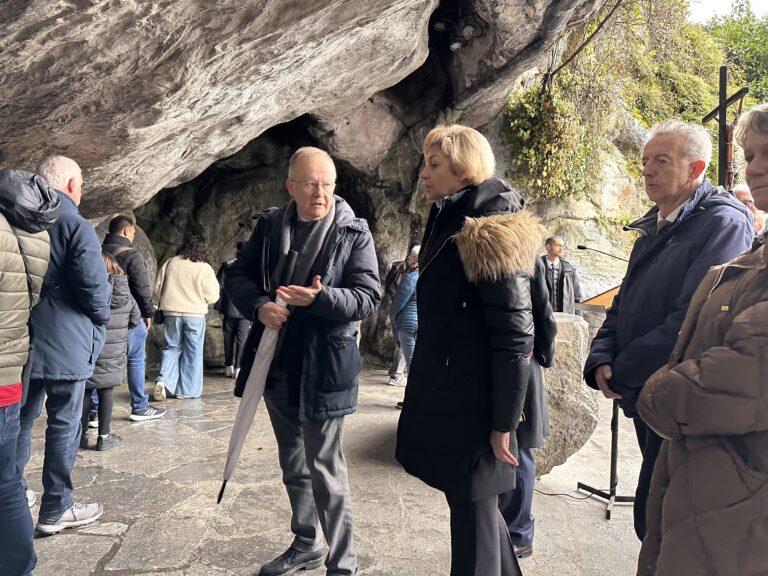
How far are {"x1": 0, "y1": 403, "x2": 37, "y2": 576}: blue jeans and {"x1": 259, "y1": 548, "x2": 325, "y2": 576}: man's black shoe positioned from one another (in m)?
1.01

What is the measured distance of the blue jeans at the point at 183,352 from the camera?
22.4 ft

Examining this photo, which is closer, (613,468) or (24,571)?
(24,571)

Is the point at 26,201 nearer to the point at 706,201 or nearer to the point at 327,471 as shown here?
the point at 327,471

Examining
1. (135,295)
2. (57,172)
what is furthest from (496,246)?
(135,295)

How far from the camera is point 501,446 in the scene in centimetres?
219

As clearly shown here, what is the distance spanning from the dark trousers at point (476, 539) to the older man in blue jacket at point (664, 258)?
0.68m

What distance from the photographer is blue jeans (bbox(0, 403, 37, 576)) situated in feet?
7.87

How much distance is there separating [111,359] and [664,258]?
13.0ft

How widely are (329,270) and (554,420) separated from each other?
220cm

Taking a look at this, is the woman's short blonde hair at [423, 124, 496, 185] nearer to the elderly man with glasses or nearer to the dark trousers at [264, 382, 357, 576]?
the elderly man with glasses

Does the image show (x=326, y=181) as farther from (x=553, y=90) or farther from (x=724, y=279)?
(x=553, y=90)

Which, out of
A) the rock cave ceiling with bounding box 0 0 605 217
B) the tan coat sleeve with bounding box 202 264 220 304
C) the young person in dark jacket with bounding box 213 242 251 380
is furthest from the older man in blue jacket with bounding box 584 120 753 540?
the young person in dark jacket with bounding box 213 242 251 380

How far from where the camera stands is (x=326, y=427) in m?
2.67

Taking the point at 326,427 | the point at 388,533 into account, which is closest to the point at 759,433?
the point at 326,427
